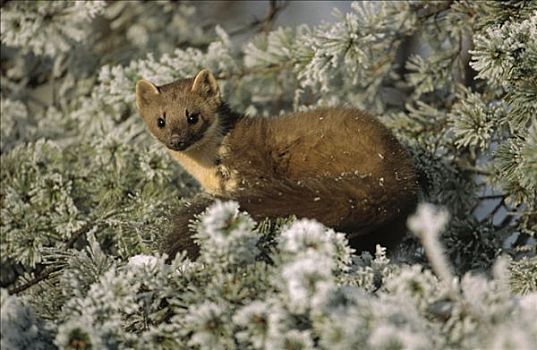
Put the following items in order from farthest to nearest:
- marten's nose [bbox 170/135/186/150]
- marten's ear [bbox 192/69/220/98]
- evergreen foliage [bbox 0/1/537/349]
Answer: marten's ear [bbox 192/69/220/98]
marten's nose [bbox 170/135/186/150]
evergreen foliage [bbox 0/1/537/349]

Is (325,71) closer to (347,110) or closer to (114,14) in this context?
(347,110)

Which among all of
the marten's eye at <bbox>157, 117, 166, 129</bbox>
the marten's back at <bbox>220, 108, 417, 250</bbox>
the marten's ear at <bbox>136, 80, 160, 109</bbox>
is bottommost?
the marten's back at <bbox>220, 108, 417, 250</bbox>

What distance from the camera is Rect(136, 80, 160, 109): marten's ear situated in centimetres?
326

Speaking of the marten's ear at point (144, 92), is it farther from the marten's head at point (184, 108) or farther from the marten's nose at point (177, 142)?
the marten's nose at point (177, 142)

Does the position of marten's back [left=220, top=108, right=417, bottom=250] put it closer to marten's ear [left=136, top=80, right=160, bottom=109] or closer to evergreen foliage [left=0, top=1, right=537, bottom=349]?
evergreen foliage [left=0, top=1, right=537, bottom=349]

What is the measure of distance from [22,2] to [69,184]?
0.91 meters

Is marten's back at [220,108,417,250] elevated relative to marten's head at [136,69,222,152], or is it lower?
lower

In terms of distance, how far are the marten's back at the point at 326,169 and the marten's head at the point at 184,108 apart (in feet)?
0.41

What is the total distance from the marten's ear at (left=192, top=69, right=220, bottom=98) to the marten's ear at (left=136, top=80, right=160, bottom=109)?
0.15 meters

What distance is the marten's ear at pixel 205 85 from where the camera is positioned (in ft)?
10.6

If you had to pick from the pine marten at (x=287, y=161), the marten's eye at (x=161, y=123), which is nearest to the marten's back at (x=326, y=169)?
the pine marten at (x=287, y=161)

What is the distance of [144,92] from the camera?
329cm

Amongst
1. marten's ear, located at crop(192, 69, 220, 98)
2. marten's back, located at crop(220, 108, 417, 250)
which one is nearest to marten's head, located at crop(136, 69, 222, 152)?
marten's ear, located at crop(192, 69, 220, 98)

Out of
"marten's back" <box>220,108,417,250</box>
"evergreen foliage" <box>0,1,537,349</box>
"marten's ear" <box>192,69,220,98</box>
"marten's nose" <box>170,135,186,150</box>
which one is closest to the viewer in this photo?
"evergreen foliage" <box>0,1,537,349</box>
